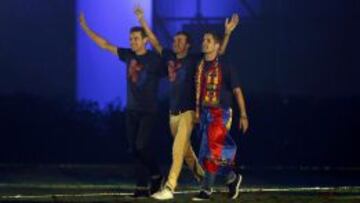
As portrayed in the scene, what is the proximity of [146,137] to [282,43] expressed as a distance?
438cm

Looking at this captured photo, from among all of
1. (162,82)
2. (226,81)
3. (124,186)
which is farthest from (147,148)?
(162,82)

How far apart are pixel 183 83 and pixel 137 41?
626 millimetres

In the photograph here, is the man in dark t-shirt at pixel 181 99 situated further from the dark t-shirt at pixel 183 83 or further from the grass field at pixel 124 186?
the grass field at pixel 124 186

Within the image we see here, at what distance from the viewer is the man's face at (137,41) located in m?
8.38

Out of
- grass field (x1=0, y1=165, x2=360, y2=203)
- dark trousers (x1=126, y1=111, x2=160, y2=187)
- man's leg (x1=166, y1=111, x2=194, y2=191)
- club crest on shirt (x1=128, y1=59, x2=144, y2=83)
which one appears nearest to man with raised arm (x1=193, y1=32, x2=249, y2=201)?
man's leg (x1=166, y1=111, x2=194, y2=191)

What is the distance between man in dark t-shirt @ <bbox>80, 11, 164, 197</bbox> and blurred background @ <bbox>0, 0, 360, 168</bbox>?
3416 millimetres

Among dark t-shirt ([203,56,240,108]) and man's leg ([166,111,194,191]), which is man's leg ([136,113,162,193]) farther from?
dark t-shirt ([203,56,240,108])

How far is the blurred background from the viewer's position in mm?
11898

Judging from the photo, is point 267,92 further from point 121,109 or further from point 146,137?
point 146,137

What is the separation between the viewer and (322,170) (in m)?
11.6

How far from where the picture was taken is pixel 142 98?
837cm

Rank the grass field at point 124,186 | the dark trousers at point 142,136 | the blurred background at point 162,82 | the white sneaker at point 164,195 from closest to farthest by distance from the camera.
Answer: the white sneaker at point 164,195 → the dark trousers at point 142,136 → the grass field at point 124,186 → the blurred background at point 162,82

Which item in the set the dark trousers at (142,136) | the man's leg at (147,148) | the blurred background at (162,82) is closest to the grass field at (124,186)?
the man's leg at (147,148)

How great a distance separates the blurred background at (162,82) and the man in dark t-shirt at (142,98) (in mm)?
3416
